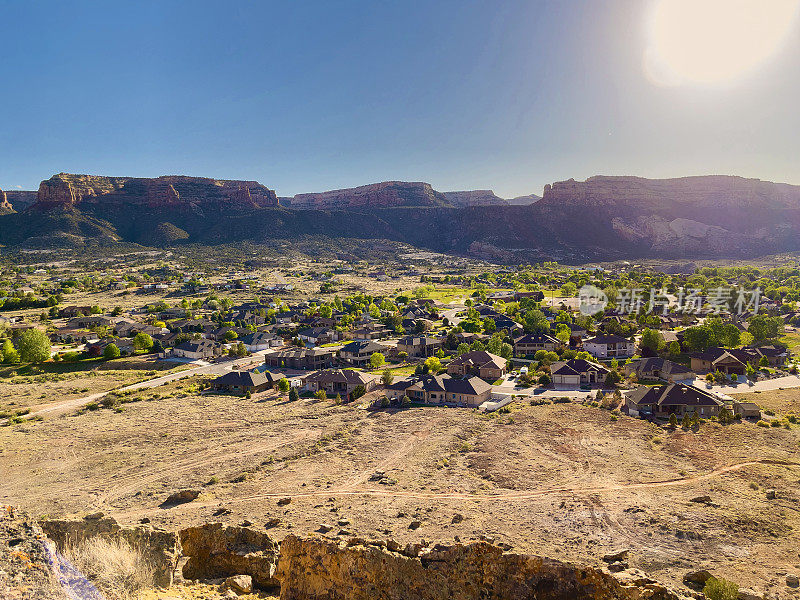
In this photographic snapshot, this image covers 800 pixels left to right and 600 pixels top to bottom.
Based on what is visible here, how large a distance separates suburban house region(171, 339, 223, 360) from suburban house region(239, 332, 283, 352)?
3972mm

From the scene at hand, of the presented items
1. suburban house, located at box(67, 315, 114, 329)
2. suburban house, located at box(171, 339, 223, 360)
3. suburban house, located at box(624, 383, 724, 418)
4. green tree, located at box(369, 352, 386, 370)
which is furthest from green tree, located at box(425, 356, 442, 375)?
suburban house, located at box(67, 315, 114, 329)

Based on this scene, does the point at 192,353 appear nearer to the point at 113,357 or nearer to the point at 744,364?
the point at 113,357

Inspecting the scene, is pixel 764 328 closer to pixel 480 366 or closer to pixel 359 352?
pixel 480 366

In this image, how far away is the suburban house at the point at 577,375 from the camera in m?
43.4

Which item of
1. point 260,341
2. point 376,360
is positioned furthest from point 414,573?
point 260,341

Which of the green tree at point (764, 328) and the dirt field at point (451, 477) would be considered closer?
the dirt field at point (451, 477)

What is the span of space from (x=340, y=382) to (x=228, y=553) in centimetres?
2881

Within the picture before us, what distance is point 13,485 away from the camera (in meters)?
24.3

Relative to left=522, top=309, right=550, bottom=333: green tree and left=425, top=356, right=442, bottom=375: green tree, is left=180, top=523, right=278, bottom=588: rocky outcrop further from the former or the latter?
left=522, top=309, right=550, bottom=333: green tree

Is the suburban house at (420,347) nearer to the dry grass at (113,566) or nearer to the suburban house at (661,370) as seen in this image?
the suburban house at (661,370)

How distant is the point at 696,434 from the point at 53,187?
23493cm

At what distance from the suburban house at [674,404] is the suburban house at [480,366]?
13.6m

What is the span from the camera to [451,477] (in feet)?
79.7

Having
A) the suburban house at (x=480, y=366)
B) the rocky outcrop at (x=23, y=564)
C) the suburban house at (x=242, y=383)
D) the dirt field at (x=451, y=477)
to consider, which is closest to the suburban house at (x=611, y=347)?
the suburban house at (x=480, y=366)
